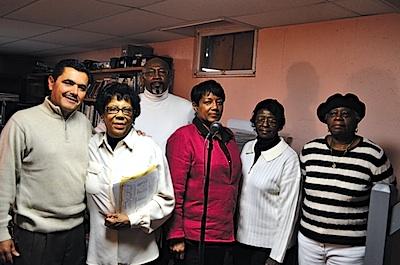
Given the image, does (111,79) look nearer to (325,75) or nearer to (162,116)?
(162,116)

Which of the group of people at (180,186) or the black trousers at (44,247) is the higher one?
the group of people at (180,186)

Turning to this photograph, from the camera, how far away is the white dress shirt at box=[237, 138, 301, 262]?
1977 millimetres

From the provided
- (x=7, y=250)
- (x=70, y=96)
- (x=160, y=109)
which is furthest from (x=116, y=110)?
(x=160, y=109)

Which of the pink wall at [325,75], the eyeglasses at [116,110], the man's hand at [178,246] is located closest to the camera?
the eyeglasses at [116,110]

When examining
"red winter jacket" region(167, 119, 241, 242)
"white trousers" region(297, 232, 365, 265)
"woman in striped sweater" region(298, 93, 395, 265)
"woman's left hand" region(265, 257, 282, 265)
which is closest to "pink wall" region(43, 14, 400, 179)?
"woman in striped sweater" region(298, 93, 395, 265)

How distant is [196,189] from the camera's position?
1836 millimetres

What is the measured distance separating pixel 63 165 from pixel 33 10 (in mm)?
1950

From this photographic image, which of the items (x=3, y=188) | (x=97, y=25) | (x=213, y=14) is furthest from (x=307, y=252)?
(x=97, y=25)

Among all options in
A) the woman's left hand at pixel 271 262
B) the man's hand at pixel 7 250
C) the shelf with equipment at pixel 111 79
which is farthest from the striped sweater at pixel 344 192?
the shelf with equipment at pixel 111 79

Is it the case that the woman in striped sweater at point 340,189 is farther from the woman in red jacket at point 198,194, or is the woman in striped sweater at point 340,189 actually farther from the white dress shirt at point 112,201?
the white dress shirt at point 112,201

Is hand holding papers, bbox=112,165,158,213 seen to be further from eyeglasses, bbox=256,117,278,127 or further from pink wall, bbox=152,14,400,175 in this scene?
pink wall, bbox=152,14,400,175

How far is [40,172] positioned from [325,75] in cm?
199

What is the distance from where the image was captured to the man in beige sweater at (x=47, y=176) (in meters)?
→ 1.58

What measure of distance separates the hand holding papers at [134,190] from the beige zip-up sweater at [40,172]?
0.65ft
